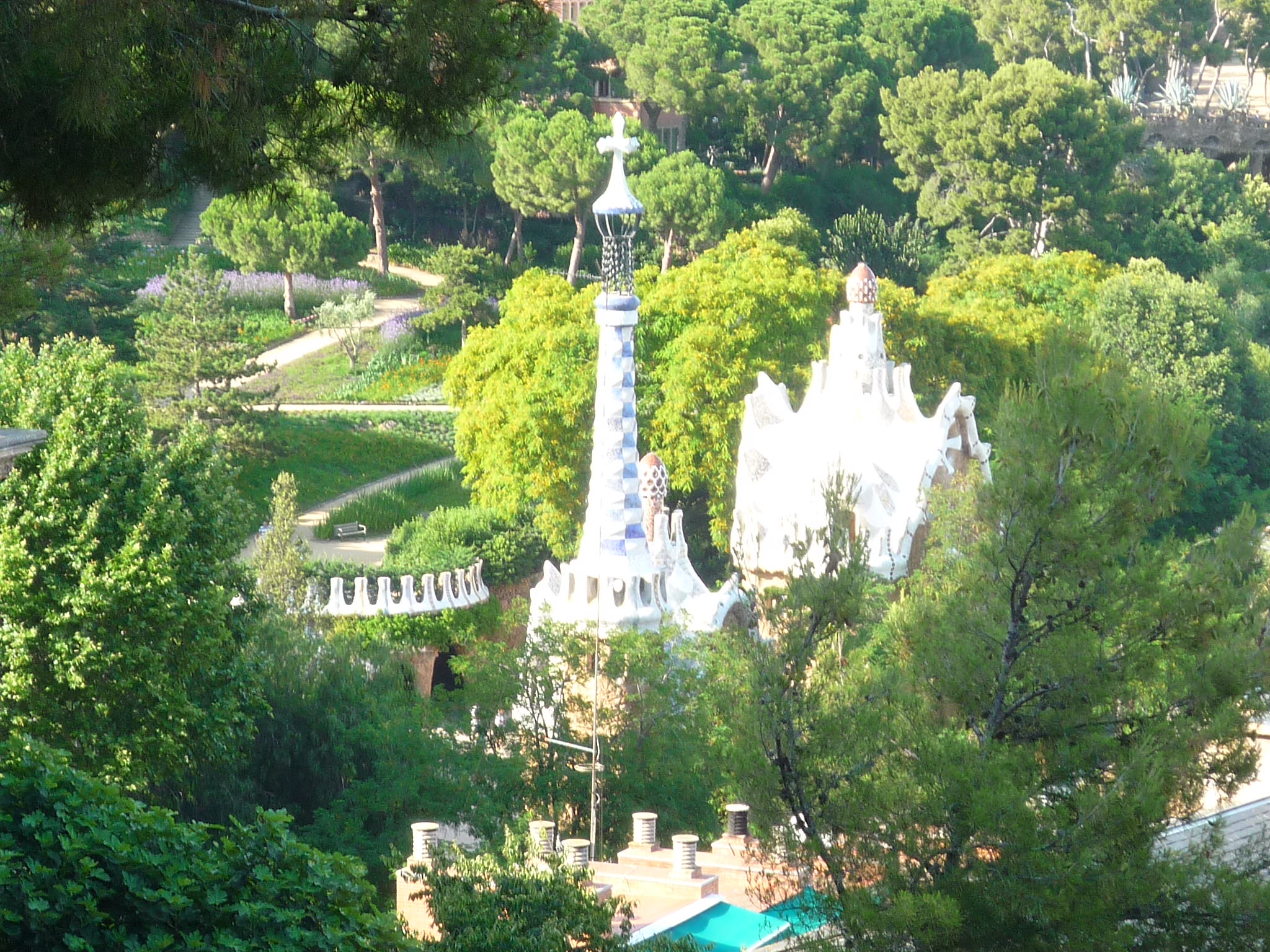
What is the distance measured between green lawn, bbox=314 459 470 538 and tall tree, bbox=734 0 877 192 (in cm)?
2517

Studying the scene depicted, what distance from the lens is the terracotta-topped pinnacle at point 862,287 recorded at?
34.7 metres

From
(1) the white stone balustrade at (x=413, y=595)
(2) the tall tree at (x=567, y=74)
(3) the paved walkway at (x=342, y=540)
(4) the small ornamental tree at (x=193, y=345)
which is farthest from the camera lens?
(2) the tall tree at (x=567, y=74)

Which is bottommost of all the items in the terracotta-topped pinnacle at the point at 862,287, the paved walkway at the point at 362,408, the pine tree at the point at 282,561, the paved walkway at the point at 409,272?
the paved walkway at the point at 362,408

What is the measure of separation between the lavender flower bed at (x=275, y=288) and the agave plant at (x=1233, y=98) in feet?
107

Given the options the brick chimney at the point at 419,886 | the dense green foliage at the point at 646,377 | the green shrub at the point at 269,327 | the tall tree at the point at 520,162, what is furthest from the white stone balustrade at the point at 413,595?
the tall tree at the point at 520,162

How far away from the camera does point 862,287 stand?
1368 inches

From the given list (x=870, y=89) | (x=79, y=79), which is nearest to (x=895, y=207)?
(x=870, y=89)

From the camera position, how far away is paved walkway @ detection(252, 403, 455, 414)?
47.1m

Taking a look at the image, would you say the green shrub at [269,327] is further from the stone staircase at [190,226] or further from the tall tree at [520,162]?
the tall tree at [520,162]

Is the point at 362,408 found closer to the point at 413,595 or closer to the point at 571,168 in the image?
the point at 571,168

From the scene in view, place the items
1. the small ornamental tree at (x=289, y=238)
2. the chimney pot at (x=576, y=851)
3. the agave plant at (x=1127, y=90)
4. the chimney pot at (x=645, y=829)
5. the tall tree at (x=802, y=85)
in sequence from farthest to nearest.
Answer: the agave plant at (x=1127, y=90) → the tall tree at (x=802, y=85) → the small ornamental tree at (x=289, y=238) → the chimney pot at (x=645, y=829) → the chimney pot at (x=576, y=851)

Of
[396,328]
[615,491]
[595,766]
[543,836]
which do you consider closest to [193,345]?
[396,328]

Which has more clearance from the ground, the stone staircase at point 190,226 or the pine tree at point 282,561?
the pine tree at point 282,561

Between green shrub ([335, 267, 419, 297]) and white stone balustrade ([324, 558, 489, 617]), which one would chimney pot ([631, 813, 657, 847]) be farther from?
green shrub ([335, 267, 419, 297])
